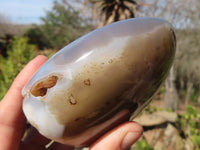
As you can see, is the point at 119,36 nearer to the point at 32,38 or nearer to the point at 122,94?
the point at 122,94

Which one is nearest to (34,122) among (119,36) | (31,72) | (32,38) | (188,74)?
(31,72)

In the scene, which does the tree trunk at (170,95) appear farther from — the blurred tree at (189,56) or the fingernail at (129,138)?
the fingernail at (129,138)

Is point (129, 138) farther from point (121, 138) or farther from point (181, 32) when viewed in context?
point (181, 32)

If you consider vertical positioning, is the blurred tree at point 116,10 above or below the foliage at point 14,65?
above

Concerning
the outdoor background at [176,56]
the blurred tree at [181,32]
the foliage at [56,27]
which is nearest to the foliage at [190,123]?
the outdoor background at [176,56]

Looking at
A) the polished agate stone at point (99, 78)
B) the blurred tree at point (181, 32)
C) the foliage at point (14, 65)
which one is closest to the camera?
the polished agate stone at point (99, 78)

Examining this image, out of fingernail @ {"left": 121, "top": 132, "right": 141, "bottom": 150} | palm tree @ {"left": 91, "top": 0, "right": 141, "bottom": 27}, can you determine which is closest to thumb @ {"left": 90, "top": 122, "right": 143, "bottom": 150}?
fingernail @ {"left": 121, "top": 132, "right": 141, "bottom": 150}
